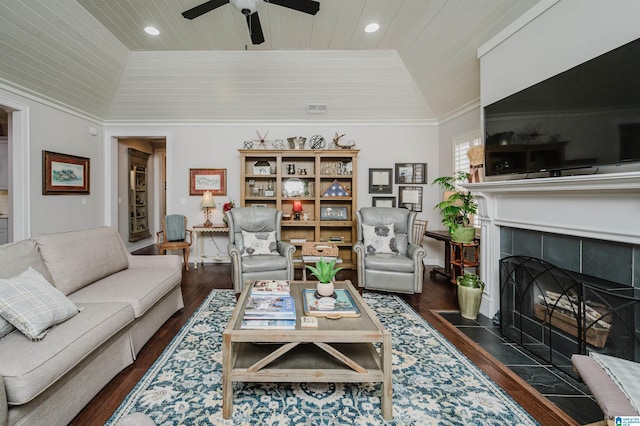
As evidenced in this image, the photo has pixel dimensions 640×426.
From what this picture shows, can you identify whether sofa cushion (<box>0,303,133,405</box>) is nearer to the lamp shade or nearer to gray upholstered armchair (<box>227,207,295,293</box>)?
gray upholstered armchair (<box>227,207,295,293</box>)

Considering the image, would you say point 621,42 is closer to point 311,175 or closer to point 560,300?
point 560,300

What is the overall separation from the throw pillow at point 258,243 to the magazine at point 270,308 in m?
1.59

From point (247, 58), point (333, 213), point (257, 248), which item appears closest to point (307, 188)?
point (333, 213)

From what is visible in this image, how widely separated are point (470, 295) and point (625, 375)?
5.30 feet

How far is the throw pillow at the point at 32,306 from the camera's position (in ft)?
4.61

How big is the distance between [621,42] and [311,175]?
3759 mm

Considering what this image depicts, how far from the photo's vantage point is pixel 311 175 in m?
4.93

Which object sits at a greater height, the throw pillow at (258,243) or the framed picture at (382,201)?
the framed picture at (382,201)

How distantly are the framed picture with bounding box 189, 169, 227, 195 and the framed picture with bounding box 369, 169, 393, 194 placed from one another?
263cm

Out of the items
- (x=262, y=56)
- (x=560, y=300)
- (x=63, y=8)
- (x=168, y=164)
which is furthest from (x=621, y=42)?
(x=168, y=164)

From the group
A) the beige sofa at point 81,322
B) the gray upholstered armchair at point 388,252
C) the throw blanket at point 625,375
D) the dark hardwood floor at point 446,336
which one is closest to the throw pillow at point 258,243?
the dark hardwood floor at point 446,336

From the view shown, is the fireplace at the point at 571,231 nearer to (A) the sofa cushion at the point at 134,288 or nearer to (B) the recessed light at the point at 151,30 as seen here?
(A) the sofa cushion at the point at 134,288

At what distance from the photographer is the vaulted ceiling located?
9.78 feet

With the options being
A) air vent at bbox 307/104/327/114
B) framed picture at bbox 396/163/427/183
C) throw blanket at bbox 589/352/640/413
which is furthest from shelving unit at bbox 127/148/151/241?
throw blanket at bbox 589/352/640/413
